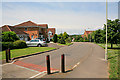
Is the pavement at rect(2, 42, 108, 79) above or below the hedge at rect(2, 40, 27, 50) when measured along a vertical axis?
below

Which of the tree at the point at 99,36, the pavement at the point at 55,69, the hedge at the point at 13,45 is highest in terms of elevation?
the tree at the point at 99,36

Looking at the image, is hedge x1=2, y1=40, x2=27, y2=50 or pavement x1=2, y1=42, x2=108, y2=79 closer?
pavement x1=2, y1=42, x2=108, y2=79

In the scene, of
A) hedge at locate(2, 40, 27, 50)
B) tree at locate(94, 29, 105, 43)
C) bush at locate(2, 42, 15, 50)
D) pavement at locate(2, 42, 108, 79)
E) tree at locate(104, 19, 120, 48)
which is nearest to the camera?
pavement at locate(2, 42, 108, 79)

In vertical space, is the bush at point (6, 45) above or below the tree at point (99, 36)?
below

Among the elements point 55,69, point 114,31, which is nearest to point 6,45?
point 55,69

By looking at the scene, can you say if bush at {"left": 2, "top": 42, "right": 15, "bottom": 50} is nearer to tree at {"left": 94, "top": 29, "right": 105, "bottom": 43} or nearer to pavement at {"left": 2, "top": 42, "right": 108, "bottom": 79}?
pavement at {"left": 2, "top": 42, "right": 108, "bottom": 79}

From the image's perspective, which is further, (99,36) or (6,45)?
(99,36)

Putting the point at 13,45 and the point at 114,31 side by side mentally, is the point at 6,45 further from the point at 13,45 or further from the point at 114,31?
the point at 114,31

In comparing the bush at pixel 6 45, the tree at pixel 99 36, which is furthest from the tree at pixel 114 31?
the bush at pixel 6 45

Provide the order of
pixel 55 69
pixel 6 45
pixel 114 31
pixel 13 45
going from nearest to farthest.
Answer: pixel 55 69, pixel 6 45, pixel 13 45, pixel 114 31

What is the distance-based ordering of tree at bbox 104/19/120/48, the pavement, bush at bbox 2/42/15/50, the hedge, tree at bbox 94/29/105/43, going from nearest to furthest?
the pavement
bush at bbox 2/42/15/50
the hedge
tree at bbox 104/19/120/48
tree at bbox 94/29/105/43

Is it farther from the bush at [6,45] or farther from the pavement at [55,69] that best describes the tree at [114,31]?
the bush at [6,45]

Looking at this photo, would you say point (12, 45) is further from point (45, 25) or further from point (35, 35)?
point (45, 25)

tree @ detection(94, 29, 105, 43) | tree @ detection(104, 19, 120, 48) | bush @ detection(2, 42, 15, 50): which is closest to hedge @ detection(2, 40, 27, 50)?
bush @ detection(2, 42, 15, 50)
